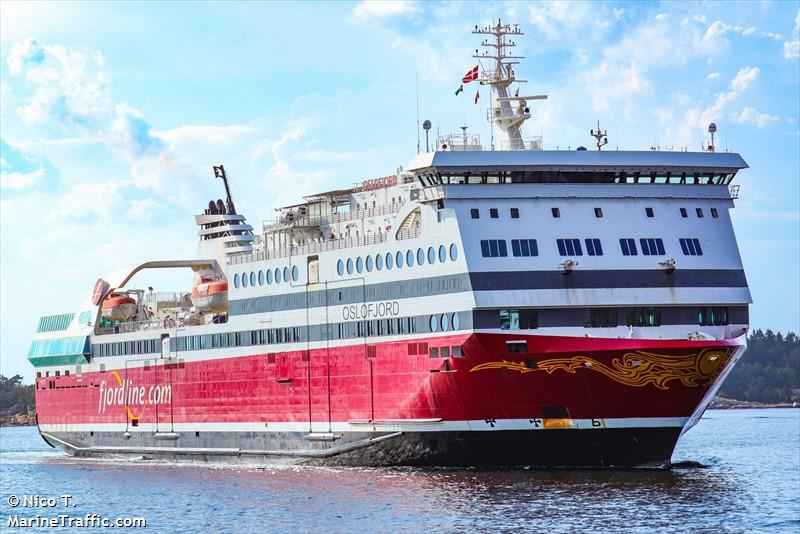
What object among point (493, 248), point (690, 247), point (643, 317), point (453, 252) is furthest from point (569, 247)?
point (690, 247)

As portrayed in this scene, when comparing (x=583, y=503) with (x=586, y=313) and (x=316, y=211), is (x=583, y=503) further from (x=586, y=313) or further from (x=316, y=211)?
(x=316, y=211)

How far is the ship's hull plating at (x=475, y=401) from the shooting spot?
3900 centimetres

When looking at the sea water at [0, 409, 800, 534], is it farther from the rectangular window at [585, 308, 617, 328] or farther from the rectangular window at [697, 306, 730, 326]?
the rectangular window at [697, 306, 730, 326]

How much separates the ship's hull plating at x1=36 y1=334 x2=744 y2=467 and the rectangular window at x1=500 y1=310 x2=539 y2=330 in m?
0.36

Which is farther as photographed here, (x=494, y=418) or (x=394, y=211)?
(x=394, y=211)

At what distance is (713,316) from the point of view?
136 ft

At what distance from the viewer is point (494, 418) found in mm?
40031

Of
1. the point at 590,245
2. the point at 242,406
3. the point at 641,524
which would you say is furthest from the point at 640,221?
the point at 242,406

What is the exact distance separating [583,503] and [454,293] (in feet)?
27.0

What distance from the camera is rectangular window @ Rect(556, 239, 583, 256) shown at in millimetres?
40875

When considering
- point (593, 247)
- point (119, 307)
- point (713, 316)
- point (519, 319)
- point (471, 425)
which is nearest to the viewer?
point (519, 319)

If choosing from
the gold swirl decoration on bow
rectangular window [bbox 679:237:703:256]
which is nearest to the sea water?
the gold swirl decoration on bow

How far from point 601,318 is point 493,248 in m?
3.68

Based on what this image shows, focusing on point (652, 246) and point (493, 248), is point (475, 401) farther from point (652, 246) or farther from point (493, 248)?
point (652, 246)
